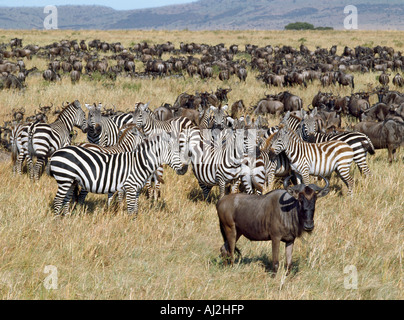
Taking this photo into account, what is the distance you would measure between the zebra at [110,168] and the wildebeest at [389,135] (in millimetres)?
5853

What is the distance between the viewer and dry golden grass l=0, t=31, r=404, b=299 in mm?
5570

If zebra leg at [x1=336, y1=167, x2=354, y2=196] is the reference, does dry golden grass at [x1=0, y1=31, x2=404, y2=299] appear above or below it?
below

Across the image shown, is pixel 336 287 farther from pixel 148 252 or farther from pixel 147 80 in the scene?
pixel 147 80

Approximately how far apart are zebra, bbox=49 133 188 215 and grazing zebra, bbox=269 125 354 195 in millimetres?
1939

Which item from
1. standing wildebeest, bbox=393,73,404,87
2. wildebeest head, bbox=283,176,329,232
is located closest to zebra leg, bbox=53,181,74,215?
wildebeest head, bbox=283,176,329,232

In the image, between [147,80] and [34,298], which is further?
[147,80]

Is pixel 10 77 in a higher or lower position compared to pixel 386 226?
higher

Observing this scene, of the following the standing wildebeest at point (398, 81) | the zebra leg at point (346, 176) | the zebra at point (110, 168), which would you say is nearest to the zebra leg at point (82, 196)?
the zebra at point (110, 168)

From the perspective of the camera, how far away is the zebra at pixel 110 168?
295 inches

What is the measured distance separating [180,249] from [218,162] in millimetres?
2198

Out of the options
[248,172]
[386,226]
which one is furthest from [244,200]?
[386,226]

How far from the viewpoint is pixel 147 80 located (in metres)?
22.9

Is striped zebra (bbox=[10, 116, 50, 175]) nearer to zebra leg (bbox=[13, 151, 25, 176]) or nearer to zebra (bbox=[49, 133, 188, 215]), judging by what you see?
zebra leg (bbox=[13, 151, 25, 176])

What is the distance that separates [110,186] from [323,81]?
1750 cm
